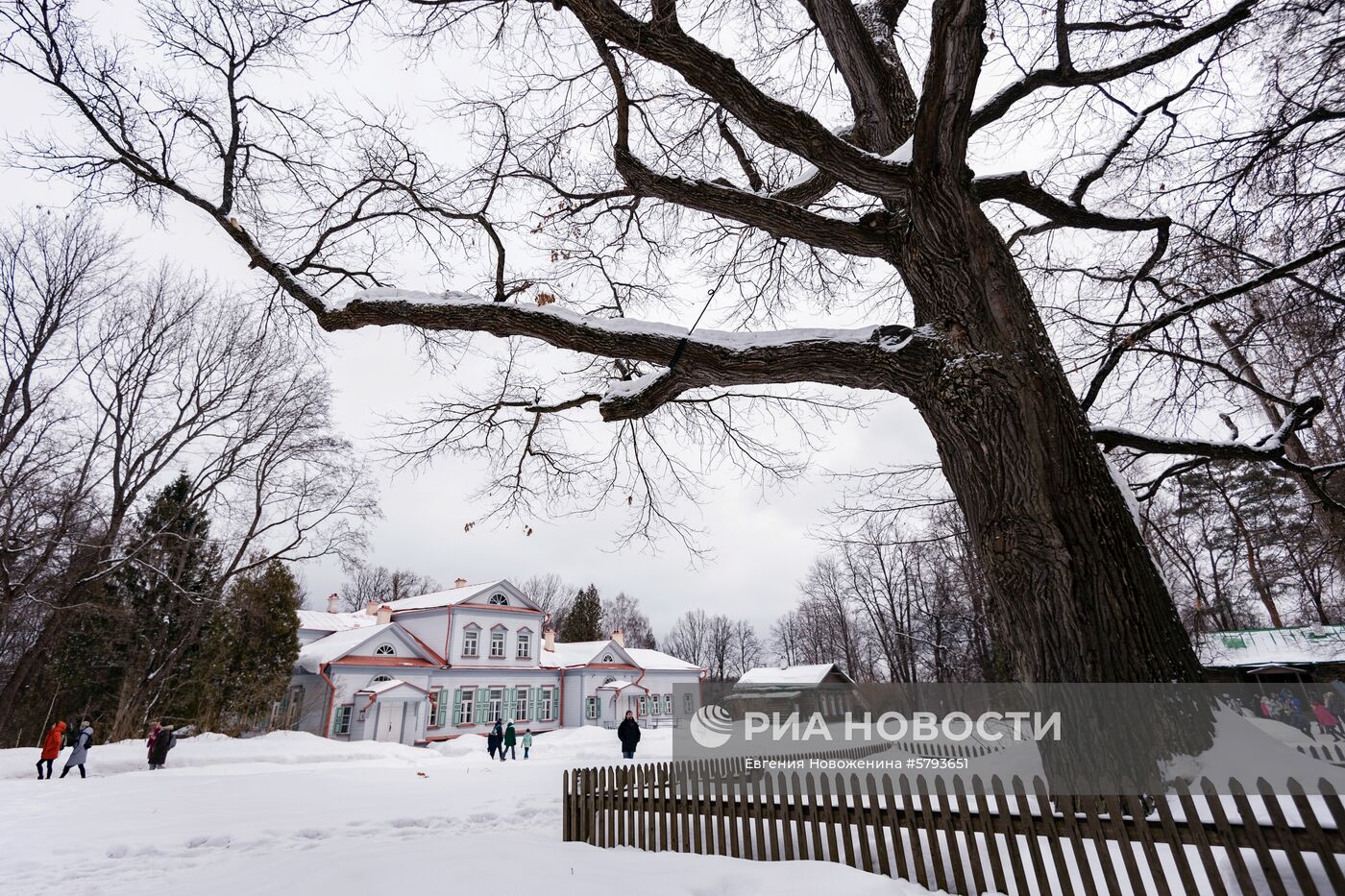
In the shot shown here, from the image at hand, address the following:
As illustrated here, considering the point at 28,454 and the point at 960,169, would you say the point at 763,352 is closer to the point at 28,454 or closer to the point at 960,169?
the point at 960,169

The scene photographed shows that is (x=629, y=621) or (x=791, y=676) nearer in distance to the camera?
(x=791, y=676)

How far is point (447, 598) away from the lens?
105 feet

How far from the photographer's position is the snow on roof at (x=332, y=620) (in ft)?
109

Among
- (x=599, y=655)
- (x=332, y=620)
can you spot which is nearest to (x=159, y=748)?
(x=332, y=620)

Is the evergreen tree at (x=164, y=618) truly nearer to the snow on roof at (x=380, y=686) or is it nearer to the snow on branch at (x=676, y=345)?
the snow on roof at (x=380, y=686)

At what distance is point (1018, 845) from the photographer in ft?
12.2

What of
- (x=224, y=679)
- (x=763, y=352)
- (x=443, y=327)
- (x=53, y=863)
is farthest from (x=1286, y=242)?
(x=224, y=679)

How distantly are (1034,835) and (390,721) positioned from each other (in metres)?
28.6

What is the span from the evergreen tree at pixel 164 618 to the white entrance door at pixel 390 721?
21.7 feet

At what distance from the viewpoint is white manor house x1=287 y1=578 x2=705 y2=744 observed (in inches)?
1022

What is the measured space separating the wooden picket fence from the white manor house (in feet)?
82.1

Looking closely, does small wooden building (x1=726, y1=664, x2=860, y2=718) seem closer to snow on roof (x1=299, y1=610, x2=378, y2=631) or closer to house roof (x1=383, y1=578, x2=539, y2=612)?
house roof (x1=383, y1=578, x2=539, y2=612)

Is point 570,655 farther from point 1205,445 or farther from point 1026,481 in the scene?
point 1026,481

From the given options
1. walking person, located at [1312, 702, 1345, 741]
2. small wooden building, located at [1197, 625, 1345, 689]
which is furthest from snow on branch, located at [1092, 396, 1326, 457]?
small wooden building, located at [1197, 625, 1345, 689]
